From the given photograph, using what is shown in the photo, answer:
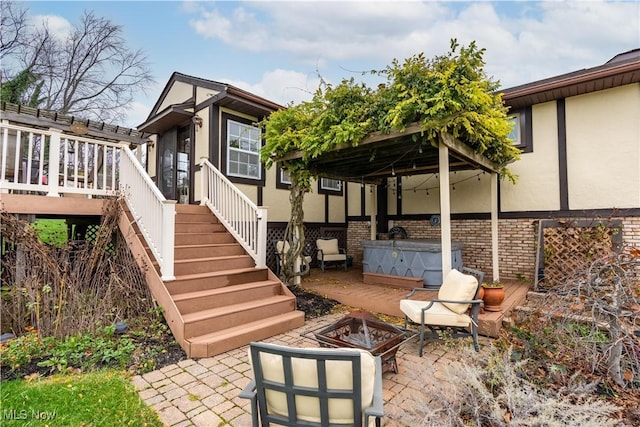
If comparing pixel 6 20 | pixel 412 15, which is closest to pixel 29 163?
pixel 412 15

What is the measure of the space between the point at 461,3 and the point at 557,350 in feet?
20.8

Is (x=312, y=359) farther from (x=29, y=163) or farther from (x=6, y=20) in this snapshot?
(x=6, y=20)

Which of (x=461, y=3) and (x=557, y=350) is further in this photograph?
(x=461, y=3)

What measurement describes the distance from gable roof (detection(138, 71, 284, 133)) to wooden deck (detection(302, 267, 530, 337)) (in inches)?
171

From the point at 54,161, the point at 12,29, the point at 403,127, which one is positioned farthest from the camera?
the point at 12,29

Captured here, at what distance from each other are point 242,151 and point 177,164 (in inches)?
81.5

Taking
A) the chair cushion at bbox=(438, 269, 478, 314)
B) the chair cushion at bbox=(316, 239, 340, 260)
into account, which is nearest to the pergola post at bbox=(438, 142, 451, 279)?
the chair cushion at bbox=(438, 269, 478, 314)

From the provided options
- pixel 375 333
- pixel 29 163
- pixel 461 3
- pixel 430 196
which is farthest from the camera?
pixel 430 196

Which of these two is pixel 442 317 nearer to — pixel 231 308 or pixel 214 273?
pixel 231 308

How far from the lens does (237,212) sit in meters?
5.86

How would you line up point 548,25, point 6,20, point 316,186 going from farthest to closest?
point 6,20 < point 316,186 < point 548,25

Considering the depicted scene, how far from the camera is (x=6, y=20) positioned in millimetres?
12758

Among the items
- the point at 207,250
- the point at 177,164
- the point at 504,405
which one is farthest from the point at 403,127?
the point at 177,164

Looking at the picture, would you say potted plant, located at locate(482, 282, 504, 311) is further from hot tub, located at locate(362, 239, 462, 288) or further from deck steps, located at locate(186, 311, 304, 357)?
deck steps, located at locate(186, 311, 304, 357)
